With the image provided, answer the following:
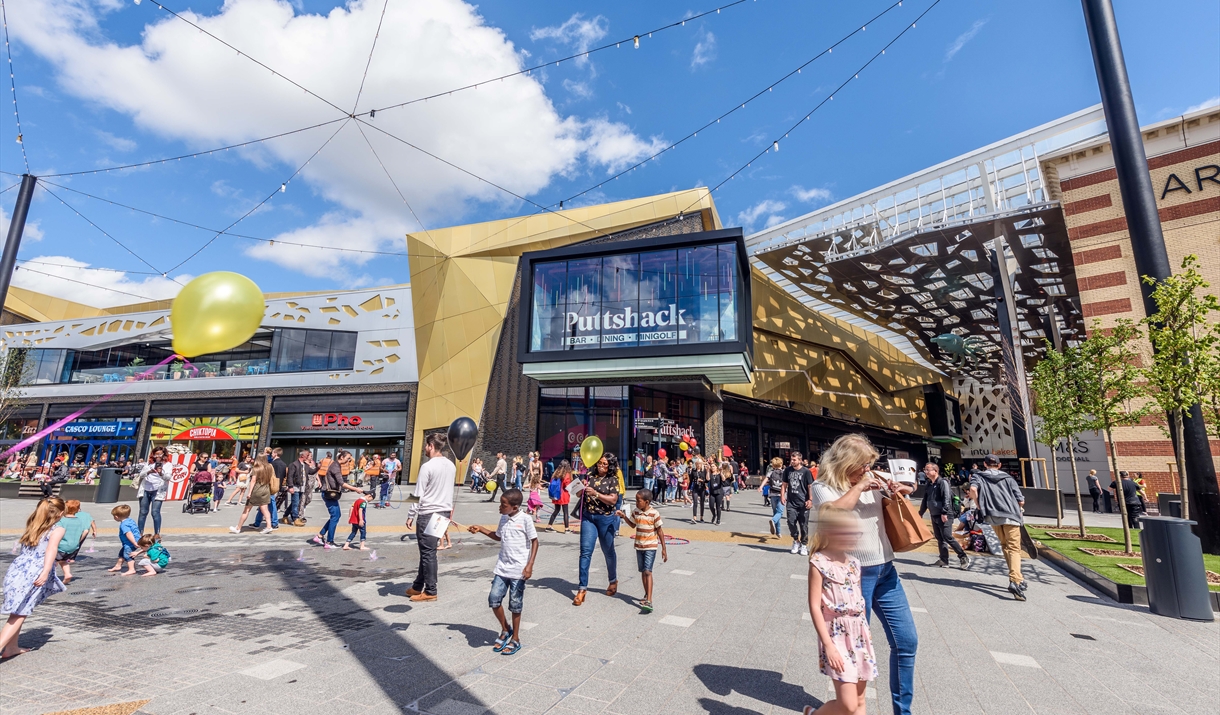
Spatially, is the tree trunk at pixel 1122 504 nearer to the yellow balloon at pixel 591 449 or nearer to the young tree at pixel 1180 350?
the young tree at pixel 1180 350

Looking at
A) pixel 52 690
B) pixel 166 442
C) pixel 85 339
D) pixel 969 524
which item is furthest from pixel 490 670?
pixel 85 339

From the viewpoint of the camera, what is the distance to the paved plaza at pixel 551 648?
12.1 ft

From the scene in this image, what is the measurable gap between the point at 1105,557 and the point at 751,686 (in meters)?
9.70

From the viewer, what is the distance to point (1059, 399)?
1452 centimetres

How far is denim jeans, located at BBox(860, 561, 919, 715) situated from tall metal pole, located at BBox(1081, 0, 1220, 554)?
35.3ft

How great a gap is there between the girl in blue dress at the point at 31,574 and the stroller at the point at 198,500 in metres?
14.1

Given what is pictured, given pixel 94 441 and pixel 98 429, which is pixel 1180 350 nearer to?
pixel 98 429

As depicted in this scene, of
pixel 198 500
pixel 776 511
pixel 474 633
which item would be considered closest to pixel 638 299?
pixel 776 511

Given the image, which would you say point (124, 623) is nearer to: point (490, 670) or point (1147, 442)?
point (490, 670)

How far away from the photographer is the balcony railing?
37219mm

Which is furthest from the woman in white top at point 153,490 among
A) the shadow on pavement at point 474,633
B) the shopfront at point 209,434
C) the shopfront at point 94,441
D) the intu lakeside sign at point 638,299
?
the shopfront at point 94,441

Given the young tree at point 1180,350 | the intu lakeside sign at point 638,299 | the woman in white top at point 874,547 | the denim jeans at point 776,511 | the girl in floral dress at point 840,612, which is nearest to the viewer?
the girl in floral dress at point 840,612

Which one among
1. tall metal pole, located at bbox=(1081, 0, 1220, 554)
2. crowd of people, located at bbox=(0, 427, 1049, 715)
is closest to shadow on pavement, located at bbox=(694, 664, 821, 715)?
crowd of people, located at bbox=(0, 427, 1049, 715)

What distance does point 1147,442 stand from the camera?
19.2 meters
